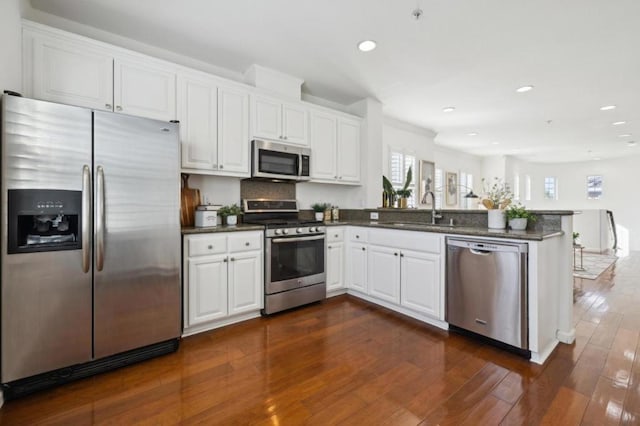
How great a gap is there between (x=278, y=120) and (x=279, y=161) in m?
0.48

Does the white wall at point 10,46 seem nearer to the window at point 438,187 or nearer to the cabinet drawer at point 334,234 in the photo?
the cabinet drawer at point 334,234

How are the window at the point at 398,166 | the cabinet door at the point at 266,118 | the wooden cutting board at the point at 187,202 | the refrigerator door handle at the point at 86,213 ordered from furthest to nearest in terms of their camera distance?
the window at the point at 398,166, the cabinet door at the point at 266,118, the wooden cutting board at the point at 187,202, the refrigerator door handle at the point at 86,213

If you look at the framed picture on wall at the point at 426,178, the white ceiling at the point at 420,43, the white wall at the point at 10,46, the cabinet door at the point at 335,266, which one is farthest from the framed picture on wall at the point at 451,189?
the white wall at the point at 10,46

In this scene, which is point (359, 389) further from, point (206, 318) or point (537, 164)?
point (537, 164)

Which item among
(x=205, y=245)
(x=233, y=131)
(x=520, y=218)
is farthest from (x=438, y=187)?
(x=205, y=245)

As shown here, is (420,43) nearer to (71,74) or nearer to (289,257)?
(289,257)

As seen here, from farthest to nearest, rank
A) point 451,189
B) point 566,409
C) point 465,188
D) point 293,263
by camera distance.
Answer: point 465,188 < point 451,189 < point 293,263 < point 566,409

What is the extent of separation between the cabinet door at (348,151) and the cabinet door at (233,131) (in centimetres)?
137

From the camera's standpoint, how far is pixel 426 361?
82.6 inches

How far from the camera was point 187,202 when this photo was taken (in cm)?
290

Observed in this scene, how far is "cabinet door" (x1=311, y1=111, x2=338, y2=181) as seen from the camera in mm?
3646

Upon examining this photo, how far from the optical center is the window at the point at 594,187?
31.6ft

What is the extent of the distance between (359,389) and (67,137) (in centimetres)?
245

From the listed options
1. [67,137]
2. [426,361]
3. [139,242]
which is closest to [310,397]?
[426,361]
